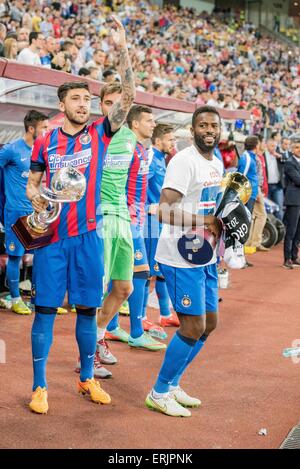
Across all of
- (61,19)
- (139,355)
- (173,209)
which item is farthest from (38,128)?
(61,19)

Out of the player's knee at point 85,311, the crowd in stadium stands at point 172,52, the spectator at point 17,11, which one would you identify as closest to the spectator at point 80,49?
the crowd in stadium stands at point 172,52

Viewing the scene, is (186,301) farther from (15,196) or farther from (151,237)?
(15,196)

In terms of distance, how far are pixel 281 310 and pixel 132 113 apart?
3188 mm

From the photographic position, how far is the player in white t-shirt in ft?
14.4

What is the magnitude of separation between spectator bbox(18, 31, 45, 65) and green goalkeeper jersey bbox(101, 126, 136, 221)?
487cm

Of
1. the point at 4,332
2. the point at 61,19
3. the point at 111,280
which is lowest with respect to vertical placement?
the point at 4,332

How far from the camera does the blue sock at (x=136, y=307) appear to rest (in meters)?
6.27

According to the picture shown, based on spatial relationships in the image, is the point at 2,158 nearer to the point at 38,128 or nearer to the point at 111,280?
the point at 38,128

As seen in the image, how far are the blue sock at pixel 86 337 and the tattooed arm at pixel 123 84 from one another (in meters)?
1.28

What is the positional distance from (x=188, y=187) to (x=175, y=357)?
107 centimetres

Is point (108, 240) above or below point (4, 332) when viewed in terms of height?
above

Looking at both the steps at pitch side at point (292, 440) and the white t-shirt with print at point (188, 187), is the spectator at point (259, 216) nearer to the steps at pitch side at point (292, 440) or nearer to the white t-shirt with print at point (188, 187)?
the white t-shirt with print at point (188, 187)

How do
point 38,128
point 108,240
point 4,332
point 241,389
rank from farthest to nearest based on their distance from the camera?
point 38,128 < point 4,332 < point 108,240 < point 241,389

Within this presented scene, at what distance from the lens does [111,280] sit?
5824 millimetres
